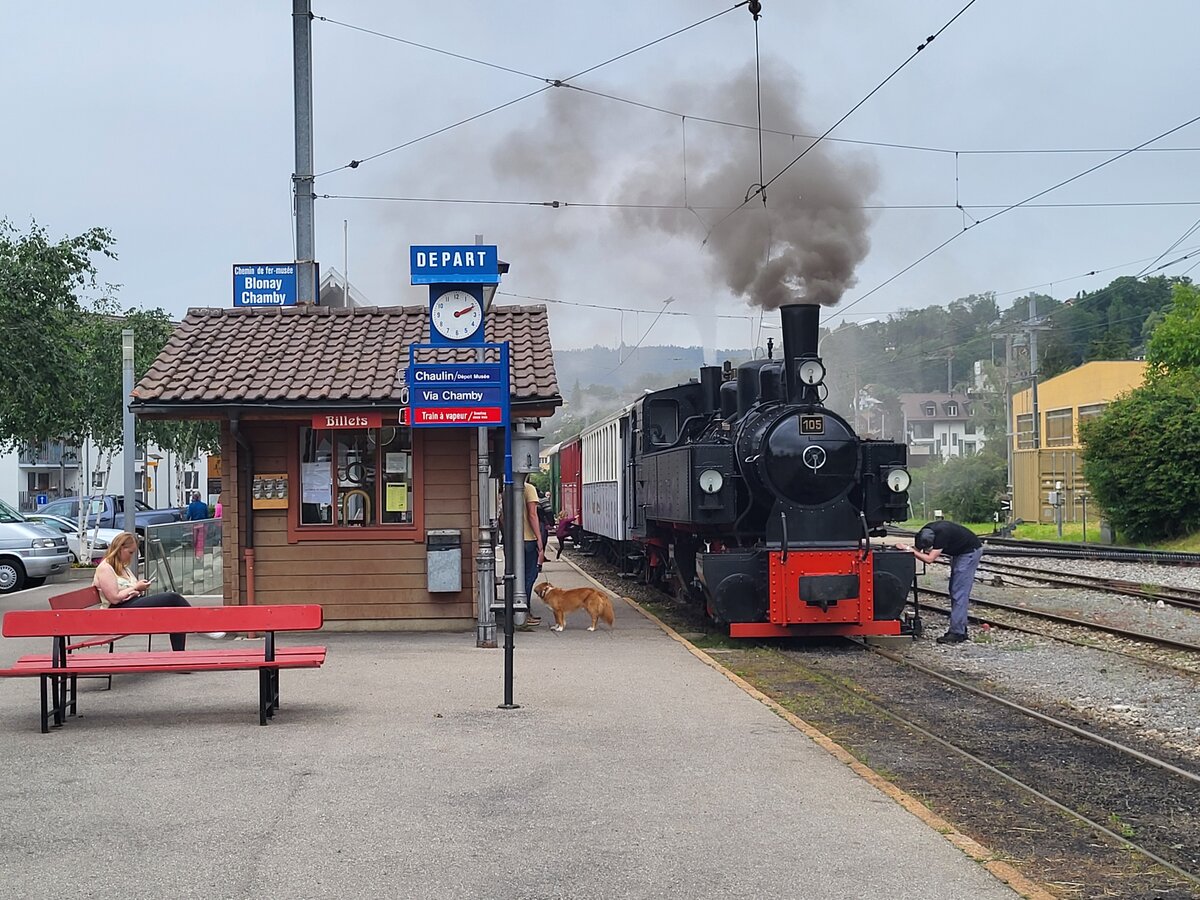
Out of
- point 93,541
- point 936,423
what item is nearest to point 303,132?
point 93,541

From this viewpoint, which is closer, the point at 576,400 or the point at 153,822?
the point at 153,822

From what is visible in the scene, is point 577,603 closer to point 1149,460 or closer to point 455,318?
point 455,318

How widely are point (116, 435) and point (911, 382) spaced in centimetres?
7162

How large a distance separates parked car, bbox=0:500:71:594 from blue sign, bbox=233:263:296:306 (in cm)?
765

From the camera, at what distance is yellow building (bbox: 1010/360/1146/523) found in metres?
40.7

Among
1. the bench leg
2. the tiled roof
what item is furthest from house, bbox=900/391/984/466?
the bench leg

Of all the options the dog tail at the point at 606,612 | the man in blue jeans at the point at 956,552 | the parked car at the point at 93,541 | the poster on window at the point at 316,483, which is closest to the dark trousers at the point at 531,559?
the dog tail at the point at 606,612

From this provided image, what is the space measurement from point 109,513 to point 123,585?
2738 centimetres

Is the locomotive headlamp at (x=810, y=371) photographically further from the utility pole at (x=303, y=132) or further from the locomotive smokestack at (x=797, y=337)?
the utility pole at (x=303, y=132)

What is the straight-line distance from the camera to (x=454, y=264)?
34.7 feet

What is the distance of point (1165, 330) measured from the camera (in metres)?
46.1

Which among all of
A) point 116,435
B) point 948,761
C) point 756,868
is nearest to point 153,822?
point 756,868

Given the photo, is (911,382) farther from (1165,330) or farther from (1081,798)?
(1081,798)

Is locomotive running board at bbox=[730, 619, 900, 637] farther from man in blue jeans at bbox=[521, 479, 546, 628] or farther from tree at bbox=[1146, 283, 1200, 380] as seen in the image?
tree at bbox=[1146, 283, 1200, 380]
